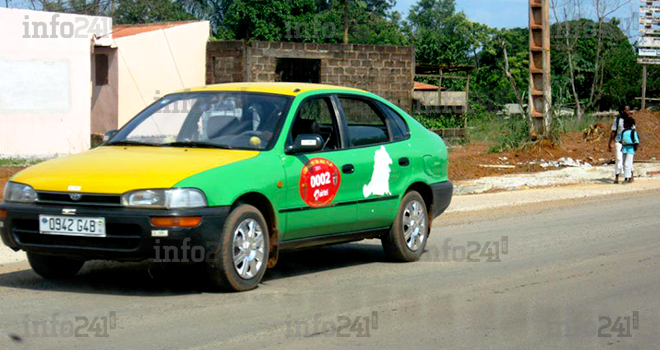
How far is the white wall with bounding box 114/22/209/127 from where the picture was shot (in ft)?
84.4

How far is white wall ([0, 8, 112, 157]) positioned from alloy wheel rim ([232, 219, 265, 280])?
14.5 m

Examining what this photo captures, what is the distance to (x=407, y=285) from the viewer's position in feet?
27.8

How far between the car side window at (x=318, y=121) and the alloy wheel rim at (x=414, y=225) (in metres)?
1.12

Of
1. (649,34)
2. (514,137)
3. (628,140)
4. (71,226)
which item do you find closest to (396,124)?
(71,226)

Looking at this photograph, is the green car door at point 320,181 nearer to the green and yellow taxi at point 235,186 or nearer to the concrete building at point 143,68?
the green and yellow taxi at point 235,186

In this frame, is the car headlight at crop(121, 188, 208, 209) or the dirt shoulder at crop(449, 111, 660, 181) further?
the dirt shoulder at crop(449, 111, 660, 181)

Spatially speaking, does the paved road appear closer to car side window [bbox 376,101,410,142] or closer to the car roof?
car side window [bbox 376,101,410,142]

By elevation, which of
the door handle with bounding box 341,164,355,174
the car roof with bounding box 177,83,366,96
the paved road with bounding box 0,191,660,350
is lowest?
the paved road with bounding box 0,191,660,350

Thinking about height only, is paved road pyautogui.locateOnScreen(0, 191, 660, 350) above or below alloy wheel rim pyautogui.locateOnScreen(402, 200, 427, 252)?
below

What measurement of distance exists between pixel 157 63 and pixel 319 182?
1883cm

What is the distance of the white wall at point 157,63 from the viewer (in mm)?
25719

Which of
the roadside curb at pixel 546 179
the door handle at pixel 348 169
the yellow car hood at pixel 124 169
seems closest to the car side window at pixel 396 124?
the door handle at pixel 348 169

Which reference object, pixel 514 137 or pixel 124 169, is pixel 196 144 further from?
pixel 514 137

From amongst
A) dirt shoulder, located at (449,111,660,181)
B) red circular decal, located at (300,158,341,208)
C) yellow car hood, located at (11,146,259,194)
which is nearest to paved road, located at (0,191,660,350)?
red circular decal, located at (300,158,341,208)
